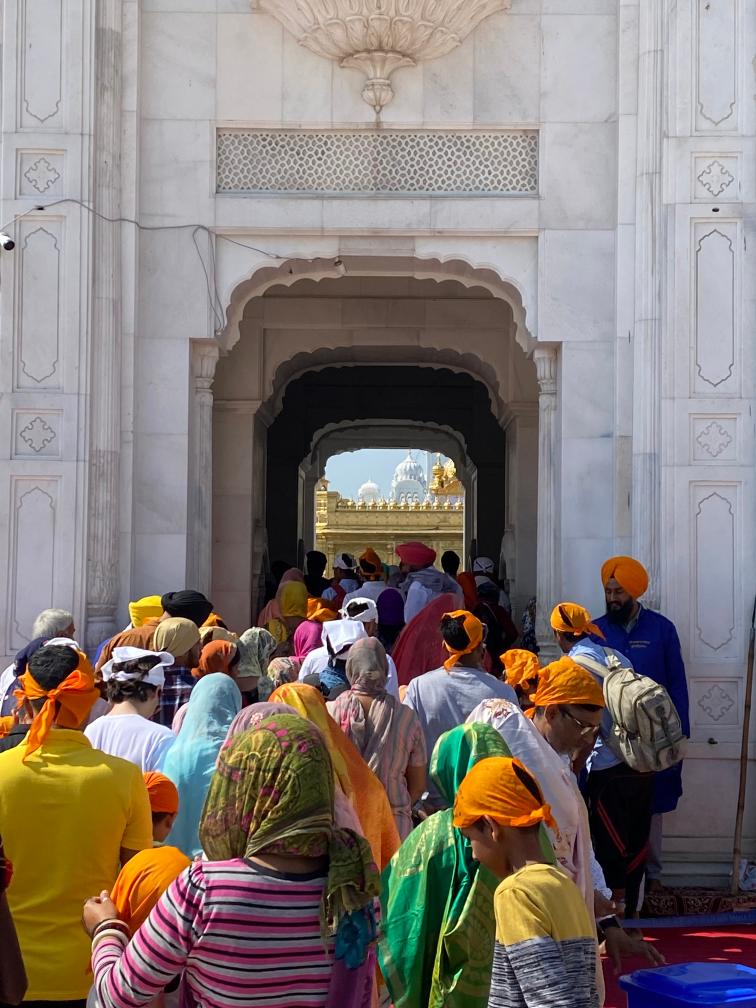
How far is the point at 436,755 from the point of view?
11.4 feet

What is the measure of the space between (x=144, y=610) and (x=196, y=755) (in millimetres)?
3025

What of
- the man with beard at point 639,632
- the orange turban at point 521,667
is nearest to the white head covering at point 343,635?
the orange turban at point 521,667

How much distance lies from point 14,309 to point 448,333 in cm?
450

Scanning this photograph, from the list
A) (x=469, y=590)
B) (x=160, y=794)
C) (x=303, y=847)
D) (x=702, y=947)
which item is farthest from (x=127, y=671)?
(x=469, y=590)

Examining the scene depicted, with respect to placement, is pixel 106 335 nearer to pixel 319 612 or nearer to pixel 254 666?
pixel 319 612

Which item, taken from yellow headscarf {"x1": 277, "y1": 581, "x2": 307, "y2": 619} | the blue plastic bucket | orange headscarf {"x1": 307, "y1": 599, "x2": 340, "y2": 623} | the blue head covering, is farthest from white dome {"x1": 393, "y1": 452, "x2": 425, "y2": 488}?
the blue plastic bucket

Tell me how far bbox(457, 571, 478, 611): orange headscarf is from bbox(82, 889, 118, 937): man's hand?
6.63 m

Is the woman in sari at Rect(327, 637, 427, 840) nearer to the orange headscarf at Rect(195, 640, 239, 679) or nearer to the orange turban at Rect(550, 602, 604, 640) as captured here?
the orange headscarf at Rect(195, 640, 239, 679)

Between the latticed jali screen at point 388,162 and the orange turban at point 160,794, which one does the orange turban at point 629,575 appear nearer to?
the latticed jali screen at point 388,162

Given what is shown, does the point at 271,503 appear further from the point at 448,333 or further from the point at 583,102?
the point at 583,102

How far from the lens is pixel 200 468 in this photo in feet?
27.9

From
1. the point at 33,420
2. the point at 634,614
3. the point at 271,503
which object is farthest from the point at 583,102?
the point at 271,503

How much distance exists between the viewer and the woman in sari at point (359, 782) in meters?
4.07

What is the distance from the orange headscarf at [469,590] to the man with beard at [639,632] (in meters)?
2.43
